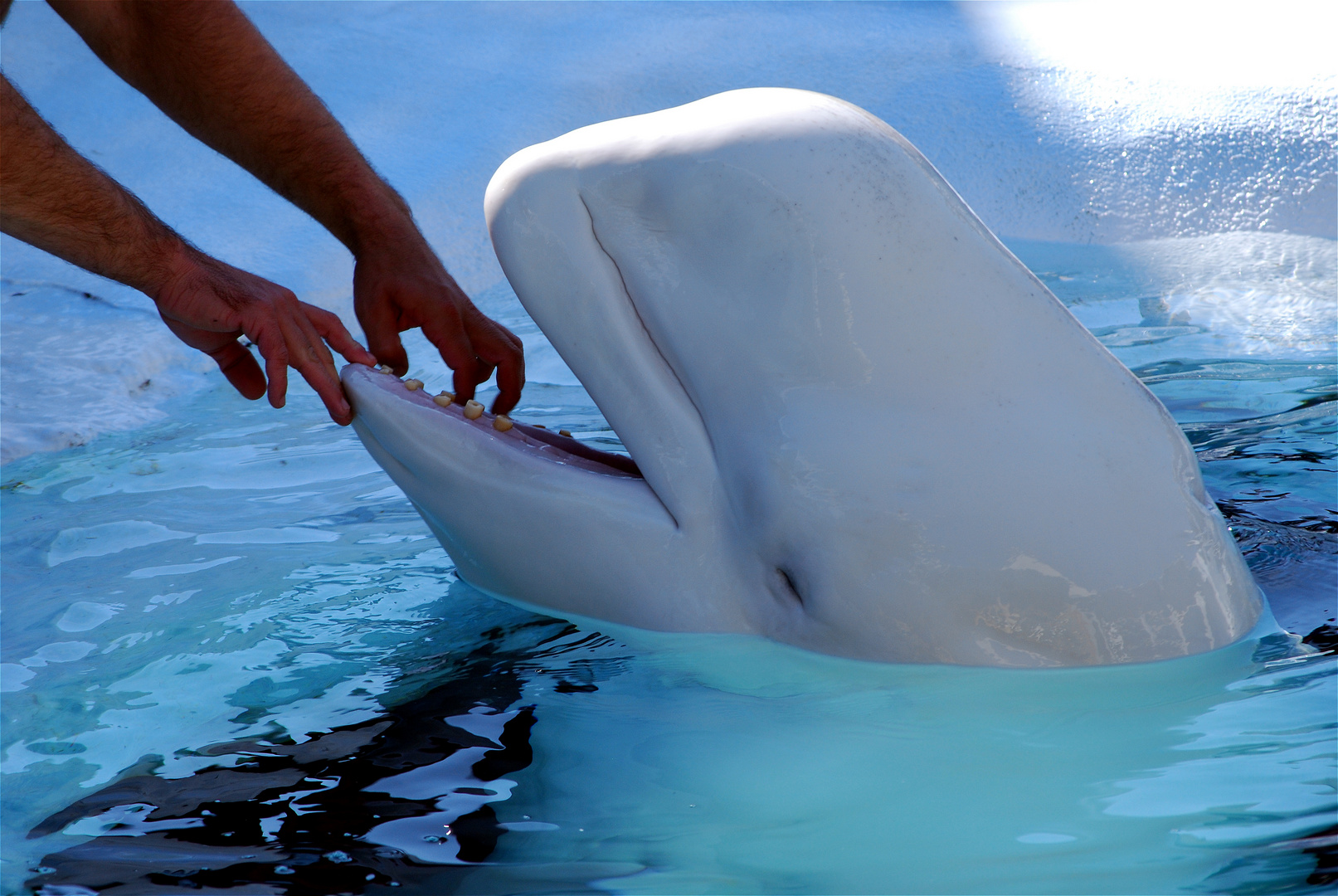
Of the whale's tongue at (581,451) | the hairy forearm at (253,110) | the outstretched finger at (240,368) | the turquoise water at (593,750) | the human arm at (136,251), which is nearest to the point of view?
the turquoise water at (593,750)

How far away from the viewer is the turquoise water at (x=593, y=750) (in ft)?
6.24

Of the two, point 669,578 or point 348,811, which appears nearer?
point 348,811

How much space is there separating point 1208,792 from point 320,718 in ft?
5.40

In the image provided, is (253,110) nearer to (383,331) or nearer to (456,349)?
(383,331)

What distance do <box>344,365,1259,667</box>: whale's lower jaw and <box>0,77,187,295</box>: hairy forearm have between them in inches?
25.9

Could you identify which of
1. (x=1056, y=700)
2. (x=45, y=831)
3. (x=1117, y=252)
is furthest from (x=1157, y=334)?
(x=45, y=831)

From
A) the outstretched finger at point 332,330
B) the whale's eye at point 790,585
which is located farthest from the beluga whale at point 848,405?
the outstretched finger at point 332,330

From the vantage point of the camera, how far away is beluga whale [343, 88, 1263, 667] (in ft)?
7.29

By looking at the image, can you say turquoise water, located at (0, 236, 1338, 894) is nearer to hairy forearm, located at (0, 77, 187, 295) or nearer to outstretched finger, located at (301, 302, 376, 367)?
outstretched finger, located at (301, 302, 376, 367)

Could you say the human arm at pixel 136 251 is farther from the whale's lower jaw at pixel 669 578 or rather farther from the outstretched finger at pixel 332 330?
the whale's lower jaw at pixel 669 578

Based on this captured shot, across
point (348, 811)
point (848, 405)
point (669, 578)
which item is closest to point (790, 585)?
point (669, 578)

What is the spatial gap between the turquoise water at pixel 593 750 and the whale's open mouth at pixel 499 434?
37 cm

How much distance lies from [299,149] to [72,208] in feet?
3.31

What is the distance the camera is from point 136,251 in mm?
2924
